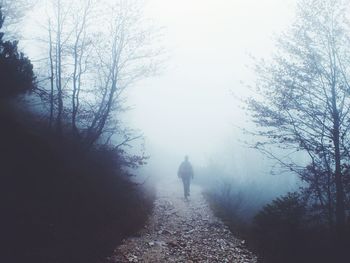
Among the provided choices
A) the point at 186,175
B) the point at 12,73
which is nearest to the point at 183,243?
the point at 12,73

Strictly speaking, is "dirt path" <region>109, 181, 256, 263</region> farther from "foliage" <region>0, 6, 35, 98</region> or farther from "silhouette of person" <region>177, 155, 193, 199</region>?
"silhouette of person" <region>177, 155, 193, 199</region>

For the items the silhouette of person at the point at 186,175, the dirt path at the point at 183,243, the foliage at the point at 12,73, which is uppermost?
the foliage at the point at 12,73

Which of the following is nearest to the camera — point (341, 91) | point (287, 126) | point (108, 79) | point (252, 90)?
point (341, 91)

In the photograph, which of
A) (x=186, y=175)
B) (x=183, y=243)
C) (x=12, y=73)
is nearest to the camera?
(x=183, y=243)

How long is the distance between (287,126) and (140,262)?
5711 mm

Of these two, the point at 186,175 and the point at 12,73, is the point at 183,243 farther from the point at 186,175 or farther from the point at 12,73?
the point at 186,175

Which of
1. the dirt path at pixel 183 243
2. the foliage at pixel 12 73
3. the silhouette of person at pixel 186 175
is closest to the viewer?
the dirt path at pixel 183 243

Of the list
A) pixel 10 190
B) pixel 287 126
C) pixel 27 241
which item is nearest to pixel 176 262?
pixel 27 241

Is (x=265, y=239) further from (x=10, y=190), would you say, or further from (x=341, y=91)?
(x=10, y=190)

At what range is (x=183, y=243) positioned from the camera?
988cm

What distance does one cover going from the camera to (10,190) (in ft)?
24.6

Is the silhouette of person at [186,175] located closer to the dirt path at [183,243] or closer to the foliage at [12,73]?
the dirt path at [183,243]

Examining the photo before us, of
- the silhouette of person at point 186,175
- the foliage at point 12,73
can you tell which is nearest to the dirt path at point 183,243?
the foliage at point 12,73

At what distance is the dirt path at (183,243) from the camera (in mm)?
8515
